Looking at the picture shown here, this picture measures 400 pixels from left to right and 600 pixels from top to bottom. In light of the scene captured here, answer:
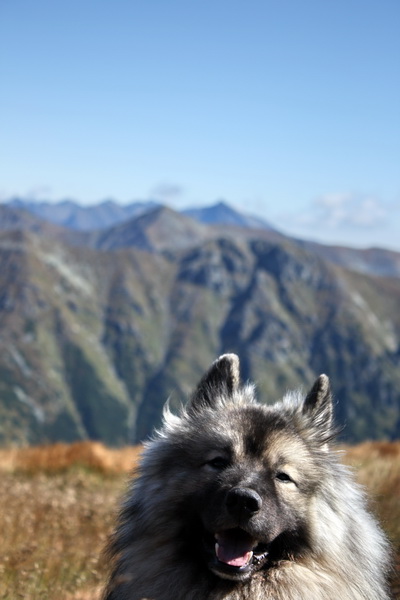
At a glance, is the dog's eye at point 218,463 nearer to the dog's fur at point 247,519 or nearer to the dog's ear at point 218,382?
the dog's fur at point 247,519

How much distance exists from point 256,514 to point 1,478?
8381mm

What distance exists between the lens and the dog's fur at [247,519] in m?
4.43

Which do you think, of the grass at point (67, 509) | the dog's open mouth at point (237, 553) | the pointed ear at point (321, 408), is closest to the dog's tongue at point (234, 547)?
the dog's open mouth at point (237, 553)

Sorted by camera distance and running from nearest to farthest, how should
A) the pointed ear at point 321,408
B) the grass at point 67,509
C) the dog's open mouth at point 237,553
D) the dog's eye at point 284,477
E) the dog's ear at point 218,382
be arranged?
the dog's open mouth at point 237,553, the dog's eye at point 284,477, the pointed ear at point 321,408, the dog's ear at point 218,382, the grass at point 67,509

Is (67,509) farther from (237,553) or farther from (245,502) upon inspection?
(245,502)

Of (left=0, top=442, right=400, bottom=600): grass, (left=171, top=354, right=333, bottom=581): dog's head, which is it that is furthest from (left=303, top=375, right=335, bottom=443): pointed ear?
(left=0, top=442, right=400, bottom=600): grass

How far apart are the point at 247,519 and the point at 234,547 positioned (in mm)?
229

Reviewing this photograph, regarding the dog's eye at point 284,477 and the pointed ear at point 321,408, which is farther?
the pointed ear at point 321,408

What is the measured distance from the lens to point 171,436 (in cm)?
508

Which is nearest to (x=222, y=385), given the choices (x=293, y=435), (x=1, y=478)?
(x=293, y=435)

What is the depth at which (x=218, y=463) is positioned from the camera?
15.8ft

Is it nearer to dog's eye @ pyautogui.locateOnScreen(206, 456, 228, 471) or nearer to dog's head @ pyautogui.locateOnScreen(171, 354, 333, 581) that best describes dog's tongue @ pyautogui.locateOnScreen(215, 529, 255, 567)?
dog's head @ pyautogui.locateOnScreen(171, 354, 333, 581)

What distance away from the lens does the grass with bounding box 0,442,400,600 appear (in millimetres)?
6219

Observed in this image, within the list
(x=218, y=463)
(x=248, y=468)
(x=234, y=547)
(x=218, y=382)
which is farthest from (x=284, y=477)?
(x=218, y=382)
